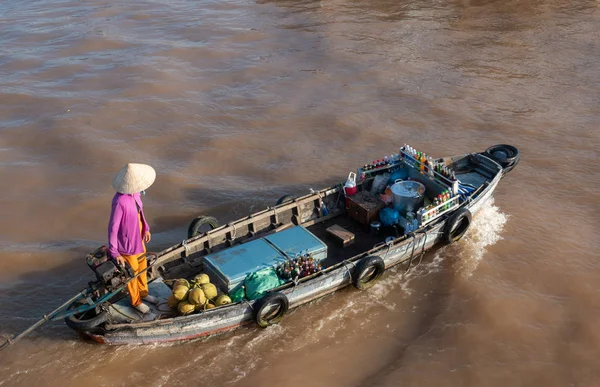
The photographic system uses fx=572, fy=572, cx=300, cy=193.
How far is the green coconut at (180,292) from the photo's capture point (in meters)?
8.32

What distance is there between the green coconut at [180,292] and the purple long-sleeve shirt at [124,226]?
78 cm

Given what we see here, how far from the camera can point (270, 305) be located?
8703 millimetres

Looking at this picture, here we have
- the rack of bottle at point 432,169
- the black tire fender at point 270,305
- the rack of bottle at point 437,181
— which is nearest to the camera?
the black tire fender at point 270,305

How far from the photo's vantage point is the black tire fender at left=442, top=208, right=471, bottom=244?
10.3 metres

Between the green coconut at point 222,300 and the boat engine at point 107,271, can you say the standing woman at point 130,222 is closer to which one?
the boat engine at point 107,271

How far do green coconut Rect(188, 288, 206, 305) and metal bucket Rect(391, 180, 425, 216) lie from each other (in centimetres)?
418

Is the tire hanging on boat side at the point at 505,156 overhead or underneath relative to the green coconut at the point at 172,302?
overhead

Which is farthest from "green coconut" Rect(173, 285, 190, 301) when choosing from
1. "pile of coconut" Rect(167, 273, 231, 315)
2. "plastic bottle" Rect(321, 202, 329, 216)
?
"plastic bottle" Rect(321, 202, 329, 216)

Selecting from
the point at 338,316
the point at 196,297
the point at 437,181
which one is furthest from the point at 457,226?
the point at 196,297

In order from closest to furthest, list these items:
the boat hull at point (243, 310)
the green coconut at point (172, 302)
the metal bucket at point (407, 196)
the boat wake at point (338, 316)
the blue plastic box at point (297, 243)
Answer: the boat hull at point (243, 310)
the green coconut at point (172, 302)
the boat wake at point (338, 316)
the blue plastic box at point (297, 243)
the metal bucket at point (407, 196)

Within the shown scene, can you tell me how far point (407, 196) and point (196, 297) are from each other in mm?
4383

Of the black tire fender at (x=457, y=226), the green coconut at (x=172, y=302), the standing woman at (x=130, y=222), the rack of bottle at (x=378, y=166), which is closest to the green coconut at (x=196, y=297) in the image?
the green coconut at (x=172, y=302)

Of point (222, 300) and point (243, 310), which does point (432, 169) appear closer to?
point (243, 310)

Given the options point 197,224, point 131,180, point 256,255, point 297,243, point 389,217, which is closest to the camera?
point 131,180
